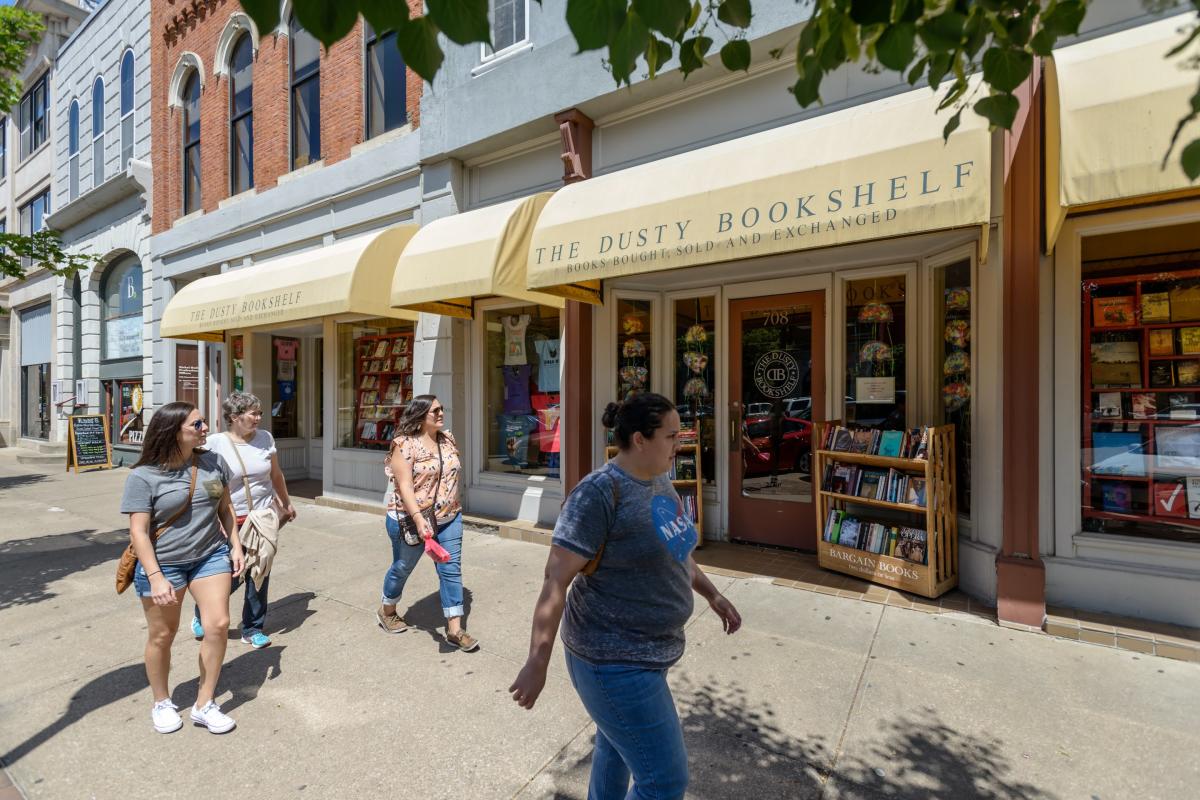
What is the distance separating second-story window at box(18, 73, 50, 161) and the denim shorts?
22129 millimetres

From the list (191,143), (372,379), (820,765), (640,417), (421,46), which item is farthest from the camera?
(191,143)

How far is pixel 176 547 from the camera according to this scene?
119 inches

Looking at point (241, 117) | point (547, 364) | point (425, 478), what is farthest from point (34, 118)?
point (425, 478)

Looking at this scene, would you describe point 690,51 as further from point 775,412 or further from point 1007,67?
point 775,412

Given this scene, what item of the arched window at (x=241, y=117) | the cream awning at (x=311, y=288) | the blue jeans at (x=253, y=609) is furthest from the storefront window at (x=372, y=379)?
the blue jeans at (x=253, y=609)

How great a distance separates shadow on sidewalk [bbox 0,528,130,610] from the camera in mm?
A: 5203

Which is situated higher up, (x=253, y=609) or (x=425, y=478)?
(x=425, y=478)

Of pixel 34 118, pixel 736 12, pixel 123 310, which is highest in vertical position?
pixel 34 118

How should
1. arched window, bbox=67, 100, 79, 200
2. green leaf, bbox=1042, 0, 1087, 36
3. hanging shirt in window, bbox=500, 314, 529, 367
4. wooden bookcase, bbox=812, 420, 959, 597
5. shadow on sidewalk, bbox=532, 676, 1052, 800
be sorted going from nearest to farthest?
green leaf, bbox=1042, 0, 1087, 36 → shadow on sidewalk, bbox=532, 676, 1052, 800 → wooden bookcase, bbox=812, 420, 959, 597 → hanging shirt in window, bbox=500, 314, 529, 367 → arched window, bbox=67, 100, 79, 200

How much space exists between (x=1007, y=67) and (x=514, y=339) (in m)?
6.38

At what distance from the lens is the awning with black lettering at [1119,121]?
10.9 feet

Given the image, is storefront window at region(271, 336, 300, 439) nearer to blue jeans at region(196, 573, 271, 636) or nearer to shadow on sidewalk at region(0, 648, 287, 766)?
blue jeans at region(196, 573, 271, 636)

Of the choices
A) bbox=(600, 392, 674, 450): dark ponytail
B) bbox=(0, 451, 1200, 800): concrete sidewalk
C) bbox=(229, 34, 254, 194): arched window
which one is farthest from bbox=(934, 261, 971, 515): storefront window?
bbox=(229, 34, 254, 194): arched window

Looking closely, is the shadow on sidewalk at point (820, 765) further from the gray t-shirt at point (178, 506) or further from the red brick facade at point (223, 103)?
the red brick facade at point (223, 103)
